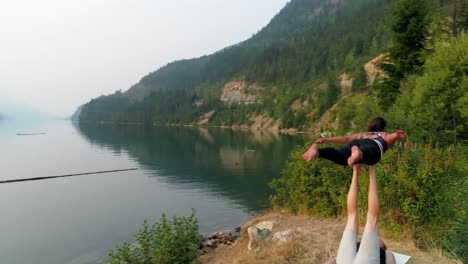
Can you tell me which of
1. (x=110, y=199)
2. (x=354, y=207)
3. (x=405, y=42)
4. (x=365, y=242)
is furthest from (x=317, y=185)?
(x=110, y=199)

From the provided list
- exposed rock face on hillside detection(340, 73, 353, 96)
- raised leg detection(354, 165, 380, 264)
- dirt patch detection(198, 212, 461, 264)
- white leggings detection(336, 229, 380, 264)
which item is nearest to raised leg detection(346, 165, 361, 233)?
white leggings detection(336, 229, 380, 264)

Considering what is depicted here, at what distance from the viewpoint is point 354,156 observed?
17.6 feet

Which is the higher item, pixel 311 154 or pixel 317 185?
pixel 311 154

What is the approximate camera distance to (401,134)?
6.04m

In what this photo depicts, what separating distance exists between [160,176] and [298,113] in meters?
91.3

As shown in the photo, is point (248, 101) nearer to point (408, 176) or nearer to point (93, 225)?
point (93, 225)

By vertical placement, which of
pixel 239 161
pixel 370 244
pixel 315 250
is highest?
pixel 370 244

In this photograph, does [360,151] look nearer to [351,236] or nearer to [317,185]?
[351,236]

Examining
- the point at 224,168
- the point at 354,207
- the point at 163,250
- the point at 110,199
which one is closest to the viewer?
the point at 354,207

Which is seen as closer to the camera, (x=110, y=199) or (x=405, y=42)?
(x=405, y=42)

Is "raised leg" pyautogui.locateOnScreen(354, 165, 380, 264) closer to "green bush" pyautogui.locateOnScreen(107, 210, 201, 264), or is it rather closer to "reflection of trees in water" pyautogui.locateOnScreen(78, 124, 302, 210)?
"green bush" pyautogui.locateOnScreen(107, 210, 201, 264)

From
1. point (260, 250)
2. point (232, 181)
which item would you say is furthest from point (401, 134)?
point (232, 181)

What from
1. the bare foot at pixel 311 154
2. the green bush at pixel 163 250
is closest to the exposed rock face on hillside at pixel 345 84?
the green bush at pixel 163 250

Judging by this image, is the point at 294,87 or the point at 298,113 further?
the point at 294,87
